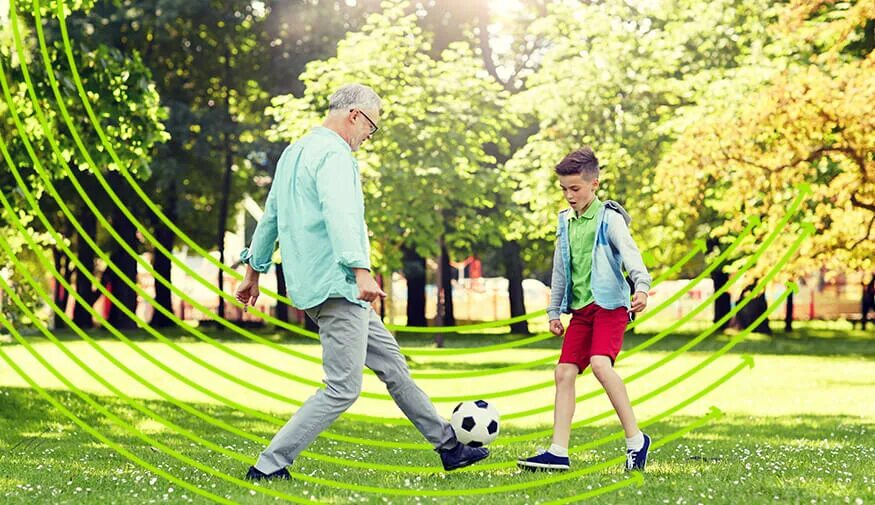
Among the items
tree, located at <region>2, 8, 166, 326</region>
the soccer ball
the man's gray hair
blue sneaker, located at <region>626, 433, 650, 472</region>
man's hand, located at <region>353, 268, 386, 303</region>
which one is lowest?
blue sneaker, located at <region>626, 433, 650, 472</region>

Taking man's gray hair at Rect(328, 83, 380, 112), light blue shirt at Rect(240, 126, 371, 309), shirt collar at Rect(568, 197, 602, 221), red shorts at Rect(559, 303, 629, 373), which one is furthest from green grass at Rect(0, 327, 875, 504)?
man's gray hair at Rect(328, 83, 380, 112)

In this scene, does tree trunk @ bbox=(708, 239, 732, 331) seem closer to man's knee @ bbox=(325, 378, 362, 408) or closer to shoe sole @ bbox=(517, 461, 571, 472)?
shoe sole @ bbox=(517, 461, 571, 472)

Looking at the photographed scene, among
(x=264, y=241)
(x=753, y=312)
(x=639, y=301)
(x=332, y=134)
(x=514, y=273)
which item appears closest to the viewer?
(x=332, y=134)

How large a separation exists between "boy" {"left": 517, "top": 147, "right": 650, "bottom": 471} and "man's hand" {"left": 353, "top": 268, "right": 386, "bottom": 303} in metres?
1.53

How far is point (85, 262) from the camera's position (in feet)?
140

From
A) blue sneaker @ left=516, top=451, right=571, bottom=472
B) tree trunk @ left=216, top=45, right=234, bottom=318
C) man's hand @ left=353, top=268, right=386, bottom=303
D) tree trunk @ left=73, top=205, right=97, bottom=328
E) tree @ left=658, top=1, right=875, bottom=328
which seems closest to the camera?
man's hand @ left=353, top=268, right=386, bottom=303

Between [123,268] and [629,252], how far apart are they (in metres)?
36.3

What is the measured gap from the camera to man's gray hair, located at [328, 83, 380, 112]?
6.78 metres

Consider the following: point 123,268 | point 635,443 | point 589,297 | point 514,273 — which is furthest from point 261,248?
point 123,268

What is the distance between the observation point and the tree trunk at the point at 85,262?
41.4 m

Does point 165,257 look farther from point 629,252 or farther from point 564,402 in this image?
point 629,252

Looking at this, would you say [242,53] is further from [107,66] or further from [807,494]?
[807,494]

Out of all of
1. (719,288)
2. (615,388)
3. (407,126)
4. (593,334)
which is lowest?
(719,288)

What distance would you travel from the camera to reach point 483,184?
25.1 meters
